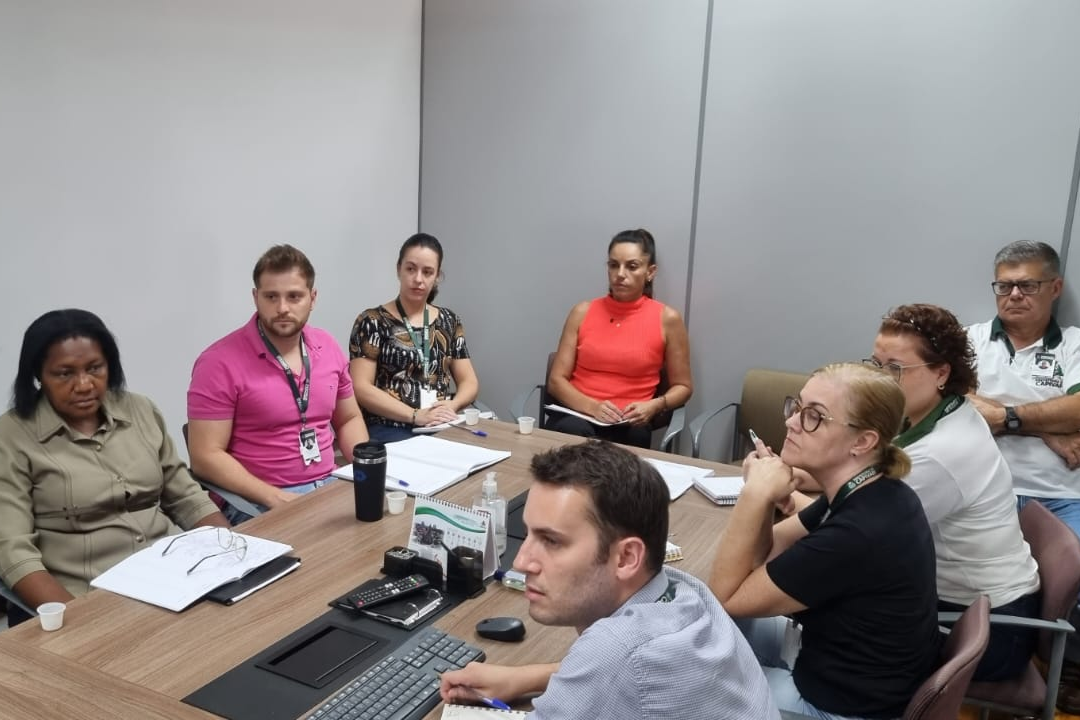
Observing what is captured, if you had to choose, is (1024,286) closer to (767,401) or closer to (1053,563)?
(767,401)

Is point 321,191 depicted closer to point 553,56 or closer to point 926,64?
point 553,56

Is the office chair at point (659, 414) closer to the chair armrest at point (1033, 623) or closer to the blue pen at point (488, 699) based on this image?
the chair armrest at point (1033, 623)

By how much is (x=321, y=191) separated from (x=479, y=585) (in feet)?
9.07

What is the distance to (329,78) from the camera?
3863mm

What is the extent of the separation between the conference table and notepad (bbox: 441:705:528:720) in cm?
2

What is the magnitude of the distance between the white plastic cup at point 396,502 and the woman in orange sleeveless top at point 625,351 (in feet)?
5.23

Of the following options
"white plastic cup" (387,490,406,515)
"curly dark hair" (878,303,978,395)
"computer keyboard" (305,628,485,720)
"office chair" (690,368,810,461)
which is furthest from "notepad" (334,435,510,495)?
"office chair" (690,368,810,461)

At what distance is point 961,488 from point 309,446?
194 cm

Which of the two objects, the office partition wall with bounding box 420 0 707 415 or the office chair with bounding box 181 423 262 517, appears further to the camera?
the office partition wall with bounding box 420 0 707 415

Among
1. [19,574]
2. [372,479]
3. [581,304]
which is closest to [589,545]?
[372,479]

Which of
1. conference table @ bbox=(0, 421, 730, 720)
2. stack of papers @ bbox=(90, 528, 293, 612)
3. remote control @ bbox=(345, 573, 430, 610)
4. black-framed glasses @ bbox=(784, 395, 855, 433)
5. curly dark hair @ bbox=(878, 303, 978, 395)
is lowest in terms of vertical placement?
conference table @ bbox=(0, 421, 730, 720)

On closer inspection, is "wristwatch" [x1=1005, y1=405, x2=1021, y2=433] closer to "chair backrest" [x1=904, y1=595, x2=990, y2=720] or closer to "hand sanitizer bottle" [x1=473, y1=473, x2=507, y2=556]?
"chair backrest" [x1=904, y1=595, x2=990, y2=720]

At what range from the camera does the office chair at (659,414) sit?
3.43 meters

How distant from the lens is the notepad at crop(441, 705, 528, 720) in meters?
1.25
